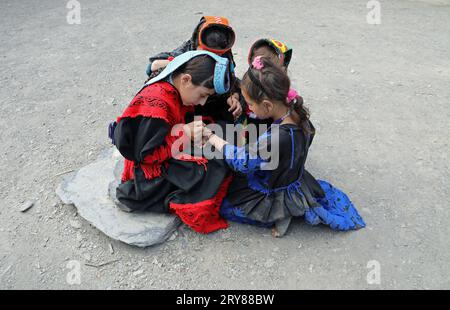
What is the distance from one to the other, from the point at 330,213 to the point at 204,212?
87 centimetres

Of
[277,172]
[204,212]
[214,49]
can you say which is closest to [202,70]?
[214,49]

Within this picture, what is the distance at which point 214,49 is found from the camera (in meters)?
3.07

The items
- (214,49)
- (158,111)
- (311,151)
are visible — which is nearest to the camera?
(158,111)

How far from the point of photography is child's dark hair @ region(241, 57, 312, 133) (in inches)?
92.7

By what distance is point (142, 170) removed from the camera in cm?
272

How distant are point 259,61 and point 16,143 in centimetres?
249

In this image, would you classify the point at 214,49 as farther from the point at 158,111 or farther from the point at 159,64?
the point at 158,111

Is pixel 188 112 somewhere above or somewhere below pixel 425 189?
above

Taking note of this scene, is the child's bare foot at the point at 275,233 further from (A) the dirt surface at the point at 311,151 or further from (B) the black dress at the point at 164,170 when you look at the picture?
(B) the black dress at the point at 164,170

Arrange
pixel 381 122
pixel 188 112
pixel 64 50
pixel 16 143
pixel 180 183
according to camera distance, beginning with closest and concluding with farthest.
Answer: pixel 180 183, pixel 188 112, pixel 16 143, pixel 381 122, pixel 64 50

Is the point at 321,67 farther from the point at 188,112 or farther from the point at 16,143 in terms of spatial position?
the point at 16,143

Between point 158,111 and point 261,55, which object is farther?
point 261,55

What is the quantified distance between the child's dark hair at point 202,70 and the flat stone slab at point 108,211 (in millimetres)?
959

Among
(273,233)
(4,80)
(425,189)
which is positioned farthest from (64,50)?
(425,189)
